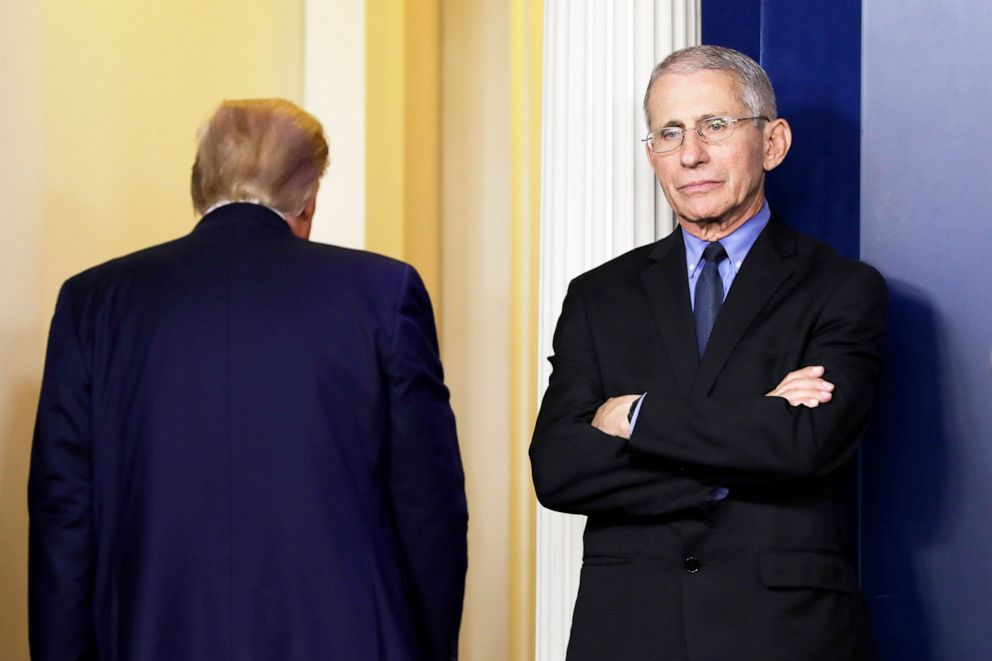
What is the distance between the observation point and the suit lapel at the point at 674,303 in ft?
8.11

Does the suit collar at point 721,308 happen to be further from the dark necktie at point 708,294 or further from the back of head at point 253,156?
the back of head at point 253,156

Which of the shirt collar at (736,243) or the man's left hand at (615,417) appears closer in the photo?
the man's left hand at (615,417)

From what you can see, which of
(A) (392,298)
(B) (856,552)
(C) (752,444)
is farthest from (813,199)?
(A) (392,298)

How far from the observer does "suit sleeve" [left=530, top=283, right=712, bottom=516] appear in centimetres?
234

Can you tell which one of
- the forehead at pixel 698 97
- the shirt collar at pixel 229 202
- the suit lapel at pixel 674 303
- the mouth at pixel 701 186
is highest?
the forehead at pixel 698 97

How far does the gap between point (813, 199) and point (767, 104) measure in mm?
545

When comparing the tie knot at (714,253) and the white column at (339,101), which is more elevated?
the white column at (339,101)

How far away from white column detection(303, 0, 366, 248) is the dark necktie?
110 inches

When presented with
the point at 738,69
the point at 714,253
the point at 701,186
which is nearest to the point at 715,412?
the point at 714,253

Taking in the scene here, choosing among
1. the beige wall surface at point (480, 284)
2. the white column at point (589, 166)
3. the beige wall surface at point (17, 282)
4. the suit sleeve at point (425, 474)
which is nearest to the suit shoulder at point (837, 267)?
the white column at point (589, 166)

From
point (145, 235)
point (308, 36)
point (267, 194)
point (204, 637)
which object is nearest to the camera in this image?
point (204, 637)

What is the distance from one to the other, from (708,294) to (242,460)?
3.14ft

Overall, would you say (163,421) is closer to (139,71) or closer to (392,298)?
(392,298)

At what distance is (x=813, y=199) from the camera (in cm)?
317
